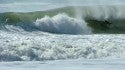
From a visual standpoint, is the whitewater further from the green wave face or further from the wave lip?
the green wave face

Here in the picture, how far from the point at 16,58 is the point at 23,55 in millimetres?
412

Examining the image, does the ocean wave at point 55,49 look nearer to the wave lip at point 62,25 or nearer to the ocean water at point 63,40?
the ocean water at point 63,40

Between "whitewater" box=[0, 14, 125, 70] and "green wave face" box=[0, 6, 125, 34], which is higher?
"green wave face" box=[0, 6, 125, 34]

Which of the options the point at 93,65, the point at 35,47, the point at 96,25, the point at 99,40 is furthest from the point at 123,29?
the point at 93,65

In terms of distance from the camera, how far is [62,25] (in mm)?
28219

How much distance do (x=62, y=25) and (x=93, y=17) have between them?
3404mm

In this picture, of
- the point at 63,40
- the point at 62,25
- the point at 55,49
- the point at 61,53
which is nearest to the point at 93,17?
the point at 62,25

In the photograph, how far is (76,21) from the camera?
2930 cm

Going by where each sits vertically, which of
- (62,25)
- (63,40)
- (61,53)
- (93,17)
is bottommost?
(61,53)

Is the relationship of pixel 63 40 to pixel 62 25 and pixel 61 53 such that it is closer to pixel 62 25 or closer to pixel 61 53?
pixel 61 53

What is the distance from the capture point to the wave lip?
26.7 meters

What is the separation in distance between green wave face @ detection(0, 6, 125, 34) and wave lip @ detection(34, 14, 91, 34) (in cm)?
40

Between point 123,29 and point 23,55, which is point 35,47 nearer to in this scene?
point 23,55

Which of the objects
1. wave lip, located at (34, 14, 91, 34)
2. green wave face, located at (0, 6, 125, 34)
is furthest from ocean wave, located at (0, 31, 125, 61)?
green wave face, located at (0, 6, 125, 34)
